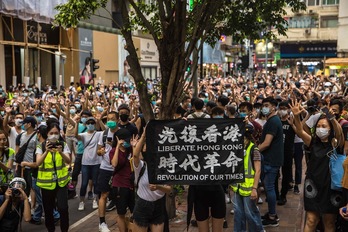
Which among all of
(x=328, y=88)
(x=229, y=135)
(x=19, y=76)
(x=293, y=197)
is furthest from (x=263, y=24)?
(x=19, y=76)

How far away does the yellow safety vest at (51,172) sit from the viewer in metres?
5.99

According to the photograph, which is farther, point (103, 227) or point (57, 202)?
point (103, 227)

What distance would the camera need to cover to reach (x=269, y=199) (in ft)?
21.6

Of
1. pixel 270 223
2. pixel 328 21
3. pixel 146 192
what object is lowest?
pixel 270 223

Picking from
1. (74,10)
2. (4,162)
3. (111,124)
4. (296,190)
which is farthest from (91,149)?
(296,190)

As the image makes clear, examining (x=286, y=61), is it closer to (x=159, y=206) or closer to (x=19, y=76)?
(x=19, y=76)

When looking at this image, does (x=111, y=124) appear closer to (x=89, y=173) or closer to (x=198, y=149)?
(x=89, y=173)

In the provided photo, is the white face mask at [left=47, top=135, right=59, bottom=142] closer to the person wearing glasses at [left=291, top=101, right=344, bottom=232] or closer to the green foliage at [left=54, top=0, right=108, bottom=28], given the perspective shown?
the green foliage at [left=54, top=0, right=108, bottom=28]

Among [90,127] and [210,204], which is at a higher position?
[90,127]

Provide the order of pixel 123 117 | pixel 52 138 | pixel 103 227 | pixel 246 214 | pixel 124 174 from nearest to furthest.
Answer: pixel 246 214
pixel 52 138
pixel 124 174
pixel 103 227
pixel 123 117

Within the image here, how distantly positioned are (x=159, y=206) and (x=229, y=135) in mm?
1160

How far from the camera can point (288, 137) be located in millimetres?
7809

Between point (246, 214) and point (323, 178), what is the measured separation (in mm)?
1087

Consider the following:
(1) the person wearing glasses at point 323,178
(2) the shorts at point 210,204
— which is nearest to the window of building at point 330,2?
(1) the person wearing glasses at point 323,178
